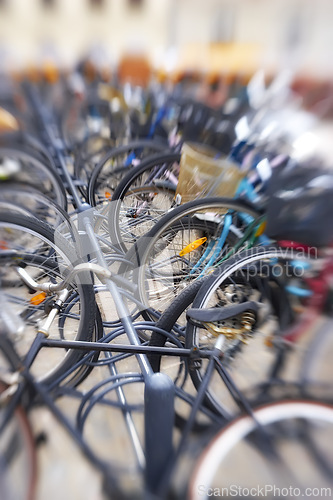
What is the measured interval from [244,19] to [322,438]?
448cm

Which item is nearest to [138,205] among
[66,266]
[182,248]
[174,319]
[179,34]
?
[182,248]

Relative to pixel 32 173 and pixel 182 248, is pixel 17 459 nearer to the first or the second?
pixel 182 248

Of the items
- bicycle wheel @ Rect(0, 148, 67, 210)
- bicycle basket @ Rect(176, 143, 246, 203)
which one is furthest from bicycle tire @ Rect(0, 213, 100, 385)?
bicycle wheel @ Rect(0, 148, 67, 210)

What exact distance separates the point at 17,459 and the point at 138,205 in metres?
1.21

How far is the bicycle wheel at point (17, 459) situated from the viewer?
96 centimetres

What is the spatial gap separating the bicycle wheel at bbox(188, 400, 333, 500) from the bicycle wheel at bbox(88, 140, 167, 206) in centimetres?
134

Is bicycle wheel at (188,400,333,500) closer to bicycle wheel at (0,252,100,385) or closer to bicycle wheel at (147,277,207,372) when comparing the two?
bicycle wheel at (147,277,207,372)

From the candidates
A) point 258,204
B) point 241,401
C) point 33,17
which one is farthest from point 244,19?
point 241,401

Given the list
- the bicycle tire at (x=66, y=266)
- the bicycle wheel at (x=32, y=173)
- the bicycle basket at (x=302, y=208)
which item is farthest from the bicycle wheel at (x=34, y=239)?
the bicycle basket at (x=302, y=208)

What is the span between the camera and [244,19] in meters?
4.09

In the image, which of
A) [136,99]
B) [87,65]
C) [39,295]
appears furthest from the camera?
[87,65]

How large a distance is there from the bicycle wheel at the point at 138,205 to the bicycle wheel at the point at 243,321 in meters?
0.48

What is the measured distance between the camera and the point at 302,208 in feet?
4.31

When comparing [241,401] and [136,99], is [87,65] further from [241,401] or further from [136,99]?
[241,401]
